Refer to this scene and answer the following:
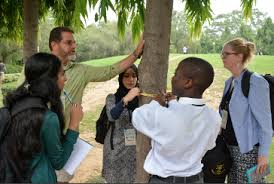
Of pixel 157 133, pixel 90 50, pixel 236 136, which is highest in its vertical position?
pixel 157 133

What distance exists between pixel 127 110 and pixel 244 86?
3.37 ft

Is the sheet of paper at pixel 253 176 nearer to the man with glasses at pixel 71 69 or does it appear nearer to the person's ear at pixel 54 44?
the man with glasses at pixel 71 69

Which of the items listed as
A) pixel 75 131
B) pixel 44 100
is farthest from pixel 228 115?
pixel 44 100

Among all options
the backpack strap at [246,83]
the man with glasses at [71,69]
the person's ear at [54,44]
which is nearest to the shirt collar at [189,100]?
the backpack strap at [246,83]

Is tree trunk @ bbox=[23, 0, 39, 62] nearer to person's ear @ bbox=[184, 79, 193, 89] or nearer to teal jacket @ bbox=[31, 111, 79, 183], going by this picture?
teal jacket @ bbox=[31, 111, 79, 183]

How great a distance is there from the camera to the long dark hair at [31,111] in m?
2.44

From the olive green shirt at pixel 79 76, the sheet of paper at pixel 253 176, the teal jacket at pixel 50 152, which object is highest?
the olive green shirt at pixel 79 76

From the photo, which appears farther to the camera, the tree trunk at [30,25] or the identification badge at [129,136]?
the tree trunk at [30,25]

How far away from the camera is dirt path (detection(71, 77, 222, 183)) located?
788cm


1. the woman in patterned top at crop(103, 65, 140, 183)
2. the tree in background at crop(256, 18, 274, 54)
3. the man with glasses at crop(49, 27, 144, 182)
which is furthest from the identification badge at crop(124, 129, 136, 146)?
the tree in background at crop(256, 18, 274, 54)

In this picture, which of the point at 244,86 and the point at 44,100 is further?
the point at 244,86

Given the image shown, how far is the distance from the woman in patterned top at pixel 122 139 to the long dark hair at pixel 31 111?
3.88 ft

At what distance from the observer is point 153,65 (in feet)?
10.3

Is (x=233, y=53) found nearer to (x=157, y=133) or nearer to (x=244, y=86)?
(x=244, y=86)
